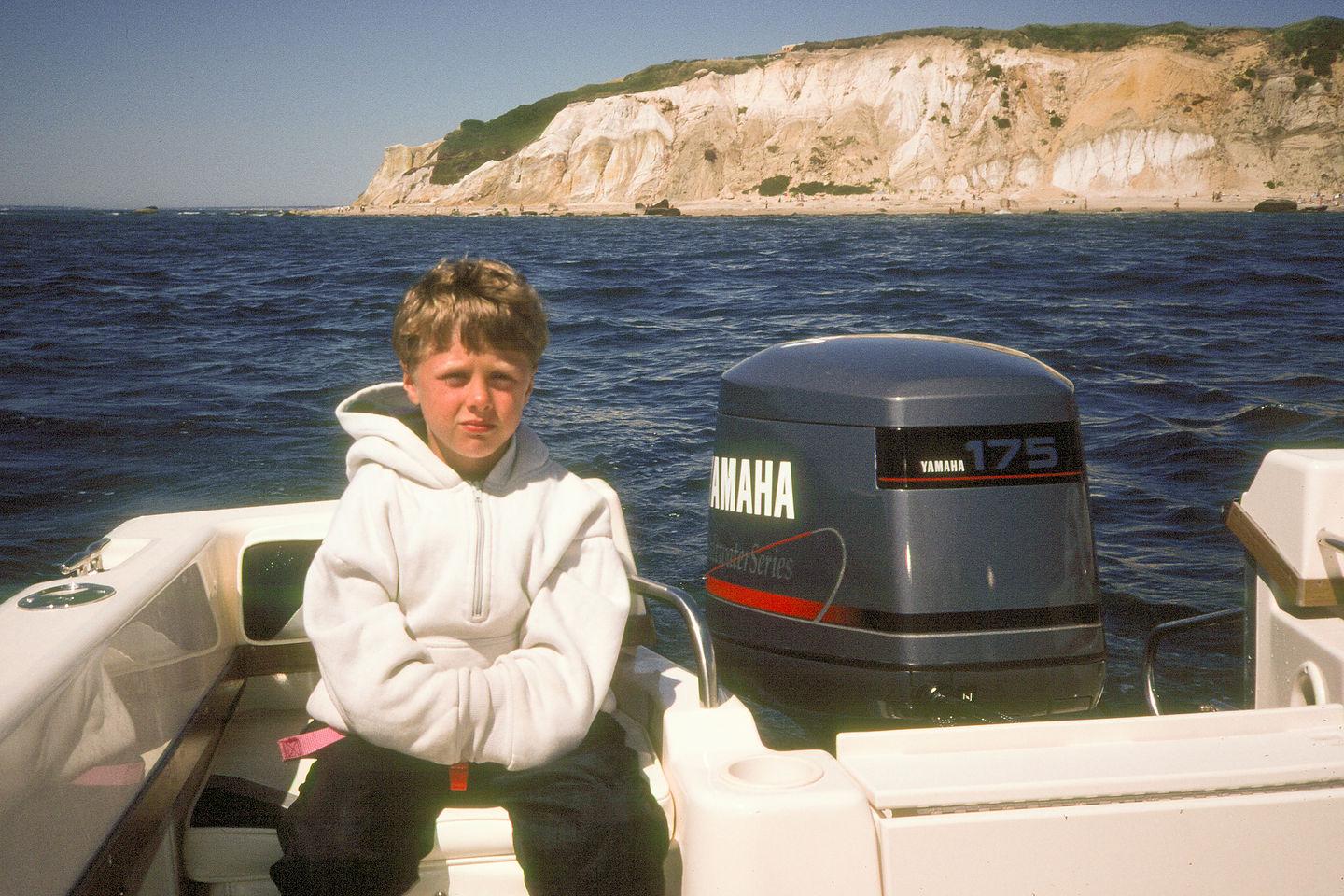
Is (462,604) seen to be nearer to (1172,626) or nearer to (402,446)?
(402,446)

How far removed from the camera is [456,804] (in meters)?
1.65

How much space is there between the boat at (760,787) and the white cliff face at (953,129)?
6331 cm

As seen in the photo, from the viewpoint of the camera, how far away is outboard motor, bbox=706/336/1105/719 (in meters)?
2.04

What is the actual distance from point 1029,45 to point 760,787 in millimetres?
76307

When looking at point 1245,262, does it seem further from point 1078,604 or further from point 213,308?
point 1078,604

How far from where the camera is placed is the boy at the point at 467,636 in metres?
1.51

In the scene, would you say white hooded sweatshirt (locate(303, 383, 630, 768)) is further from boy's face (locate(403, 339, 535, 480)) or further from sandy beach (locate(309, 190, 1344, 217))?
sandy beach (locate(309, 190, 1344, 217))

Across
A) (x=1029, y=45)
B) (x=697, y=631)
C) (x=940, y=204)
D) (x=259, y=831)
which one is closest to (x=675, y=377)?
(x=697, y=631)

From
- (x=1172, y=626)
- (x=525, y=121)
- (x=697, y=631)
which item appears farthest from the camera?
(x=525, y=121)

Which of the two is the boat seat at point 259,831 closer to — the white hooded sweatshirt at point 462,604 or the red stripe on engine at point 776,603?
the white hooded sweatshirt at point 462,604

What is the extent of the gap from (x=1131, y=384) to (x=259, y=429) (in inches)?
275

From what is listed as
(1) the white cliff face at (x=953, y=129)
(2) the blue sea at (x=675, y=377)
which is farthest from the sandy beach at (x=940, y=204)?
(2) the blue sea at (x=675, y=377)

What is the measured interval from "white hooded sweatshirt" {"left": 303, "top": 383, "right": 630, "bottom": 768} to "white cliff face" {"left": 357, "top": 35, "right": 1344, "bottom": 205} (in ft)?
208

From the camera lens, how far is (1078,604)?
209 cm
